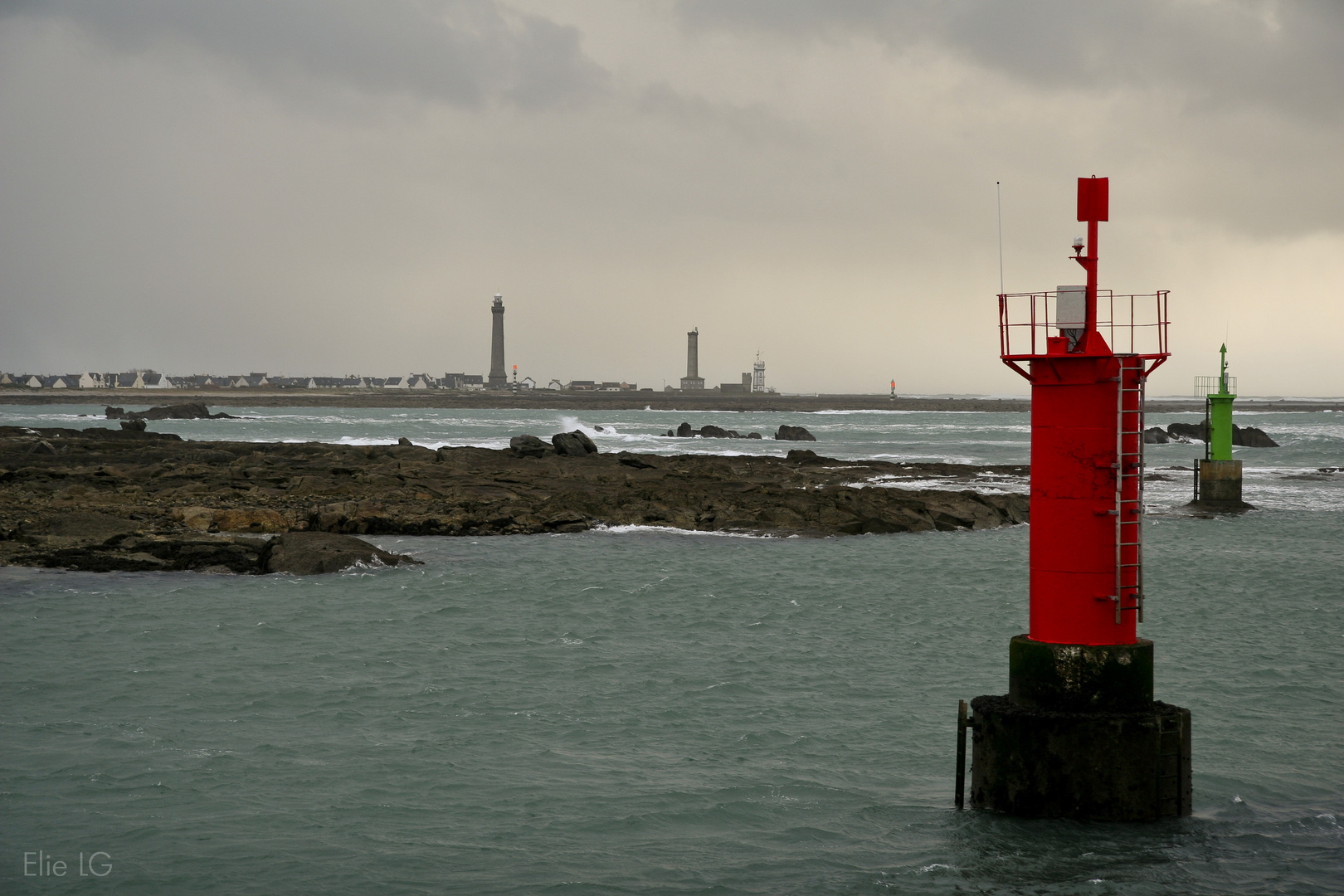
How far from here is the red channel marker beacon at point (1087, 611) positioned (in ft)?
23.4

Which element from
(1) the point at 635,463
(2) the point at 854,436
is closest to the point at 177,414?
(2) the point at 854,436

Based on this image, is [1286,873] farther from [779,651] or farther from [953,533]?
[953,533]

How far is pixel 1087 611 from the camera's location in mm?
7293

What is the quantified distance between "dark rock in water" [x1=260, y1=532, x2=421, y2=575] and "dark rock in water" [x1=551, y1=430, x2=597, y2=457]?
1961cm

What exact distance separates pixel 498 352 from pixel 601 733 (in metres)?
168

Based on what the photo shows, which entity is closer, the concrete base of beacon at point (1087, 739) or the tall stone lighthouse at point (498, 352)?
the concrete base of beacon at point (1087, 739)

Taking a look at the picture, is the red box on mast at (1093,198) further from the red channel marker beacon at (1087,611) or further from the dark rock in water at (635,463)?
the dark rock in water at (635,463)

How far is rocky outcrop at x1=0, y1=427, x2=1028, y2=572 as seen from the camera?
64.1ft

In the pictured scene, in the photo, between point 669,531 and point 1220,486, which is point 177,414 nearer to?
point 669,531

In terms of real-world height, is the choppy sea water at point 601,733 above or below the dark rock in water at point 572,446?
below

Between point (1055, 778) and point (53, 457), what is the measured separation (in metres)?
34.1

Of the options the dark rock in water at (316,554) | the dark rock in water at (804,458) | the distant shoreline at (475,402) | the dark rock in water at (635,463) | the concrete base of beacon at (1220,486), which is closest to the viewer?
the dark rock in water at (316,554)

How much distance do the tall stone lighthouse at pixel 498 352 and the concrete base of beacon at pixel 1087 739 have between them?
16407 cm

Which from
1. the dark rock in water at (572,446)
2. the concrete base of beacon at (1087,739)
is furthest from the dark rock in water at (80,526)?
the dark rock in water at (572,446)
